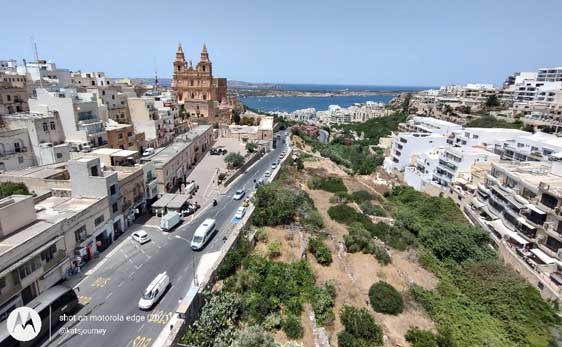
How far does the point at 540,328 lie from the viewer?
22.2 m

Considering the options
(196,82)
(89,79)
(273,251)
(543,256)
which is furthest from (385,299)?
(89,79)

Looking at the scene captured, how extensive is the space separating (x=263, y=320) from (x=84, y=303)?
33.4 ft

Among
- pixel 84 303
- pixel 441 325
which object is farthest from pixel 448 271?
pixel 84 303

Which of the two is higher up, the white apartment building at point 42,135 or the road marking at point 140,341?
the white apartment building at point 42,135

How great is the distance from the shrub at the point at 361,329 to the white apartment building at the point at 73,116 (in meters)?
32.5

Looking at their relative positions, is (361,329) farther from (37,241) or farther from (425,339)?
(37,241)

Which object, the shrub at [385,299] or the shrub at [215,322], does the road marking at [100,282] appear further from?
the shrub at [385,299]

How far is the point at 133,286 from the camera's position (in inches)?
746

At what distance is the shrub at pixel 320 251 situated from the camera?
23141 millimetres

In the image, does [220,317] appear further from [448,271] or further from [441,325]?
[448,271]

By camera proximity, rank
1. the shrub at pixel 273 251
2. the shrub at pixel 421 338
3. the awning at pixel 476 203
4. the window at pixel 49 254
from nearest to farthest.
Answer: the shrub at pixel 421 338
the window at pixel 49 254
the shrub at pixel 273 251
the awning at pixel 476 203

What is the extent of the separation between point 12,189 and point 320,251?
24.1 meters

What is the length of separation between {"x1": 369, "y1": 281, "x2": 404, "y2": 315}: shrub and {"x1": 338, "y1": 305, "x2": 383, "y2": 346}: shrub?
7.82 ft

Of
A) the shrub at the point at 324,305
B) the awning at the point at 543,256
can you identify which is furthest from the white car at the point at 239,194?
the awning at the point at 543,256
